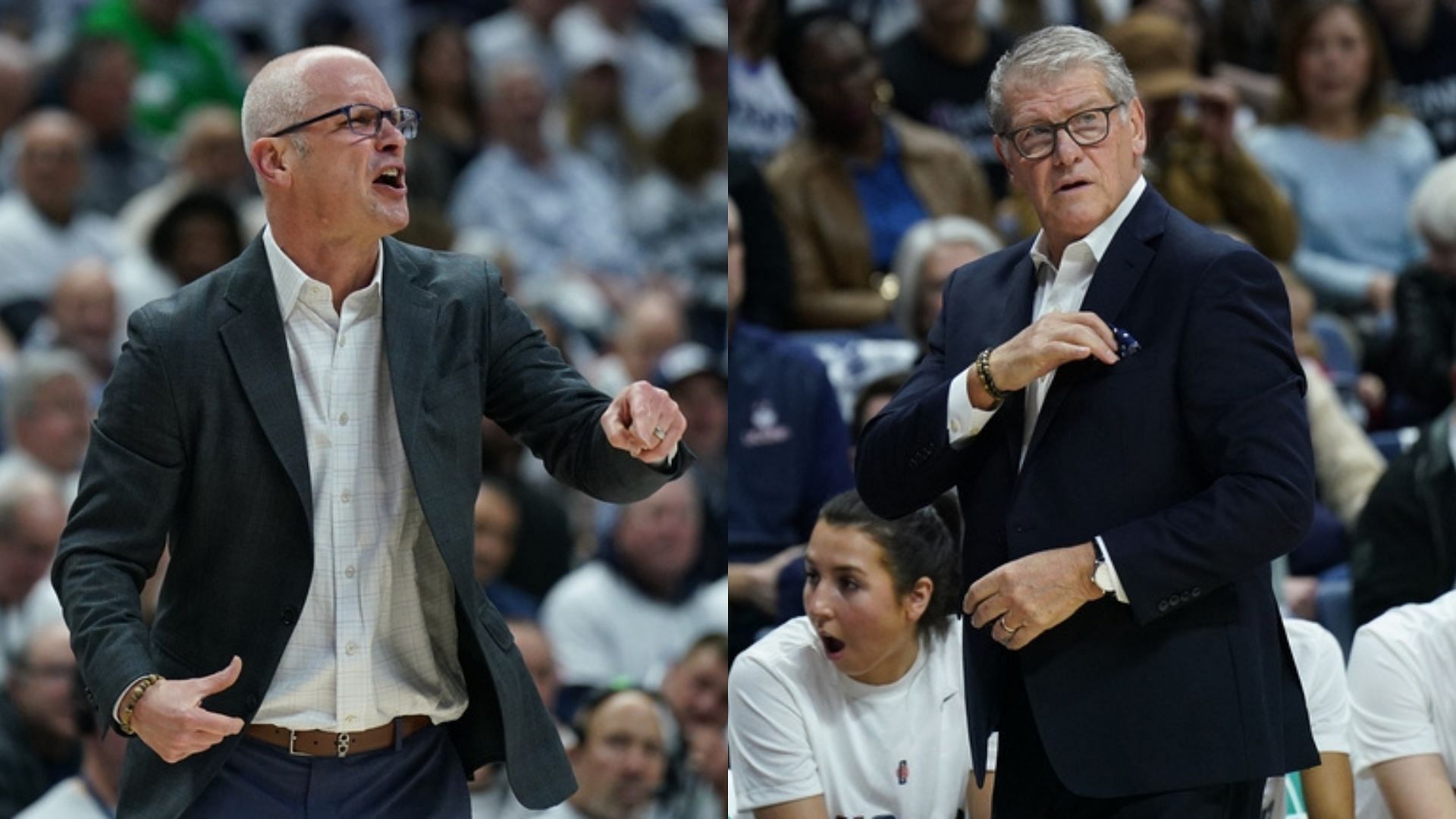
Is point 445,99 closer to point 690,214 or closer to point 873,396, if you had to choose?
point 690,214

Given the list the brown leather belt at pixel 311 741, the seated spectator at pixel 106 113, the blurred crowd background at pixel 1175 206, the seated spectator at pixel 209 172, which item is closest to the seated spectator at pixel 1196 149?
the blurred crowd background at pixel 1175 206

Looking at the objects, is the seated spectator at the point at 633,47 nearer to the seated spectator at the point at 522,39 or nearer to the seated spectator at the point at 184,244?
the seated spectator at the point at 522,39

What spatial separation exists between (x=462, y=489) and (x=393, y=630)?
188 mm

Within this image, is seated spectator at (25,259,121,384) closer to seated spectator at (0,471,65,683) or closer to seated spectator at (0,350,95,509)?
seated spectator at (0,350,95,509)

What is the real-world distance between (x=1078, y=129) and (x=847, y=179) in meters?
3.07

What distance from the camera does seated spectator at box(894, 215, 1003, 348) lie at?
182 inches

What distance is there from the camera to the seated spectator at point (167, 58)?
762 centimetres

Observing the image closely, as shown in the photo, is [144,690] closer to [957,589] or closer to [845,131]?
[957,589]

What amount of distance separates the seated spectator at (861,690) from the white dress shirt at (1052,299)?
2.52 ft

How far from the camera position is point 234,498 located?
234 cm

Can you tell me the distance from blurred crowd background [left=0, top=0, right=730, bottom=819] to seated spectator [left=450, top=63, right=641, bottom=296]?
0.01 m

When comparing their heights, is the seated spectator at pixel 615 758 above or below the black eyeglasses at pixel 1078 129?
below

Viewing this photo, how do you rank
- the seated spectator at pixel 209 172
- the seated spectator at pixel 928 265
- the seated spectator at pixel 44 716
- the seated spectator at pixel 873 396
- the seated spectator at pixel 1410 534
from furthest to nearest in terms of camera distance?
the seated spectator at pixel 209 172 < the seated spectator at pixel 44 716 < the seated spectator at pixel 928 265 < the seated spectator at pixel 873 396 < the seated spectator at pixel 1410 534

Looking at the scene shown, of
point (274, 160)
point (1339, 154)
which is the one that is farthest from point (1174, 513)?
point (1339, 154)
